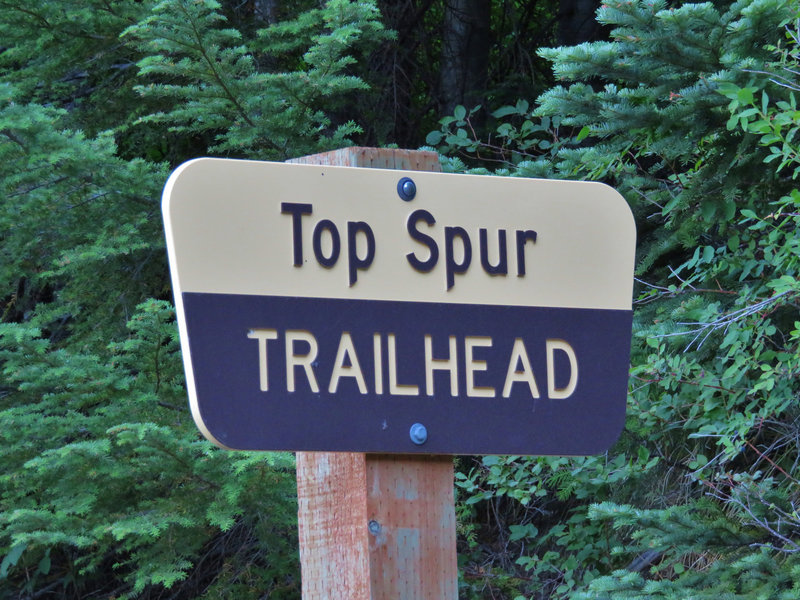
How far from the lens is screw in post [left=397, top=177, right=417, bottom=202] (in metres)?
1.47

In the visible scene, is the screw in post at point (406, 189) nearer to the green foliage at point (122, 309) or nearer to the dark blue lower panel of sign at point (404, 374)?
the dark blue lower panel of sign at point (404, 374)

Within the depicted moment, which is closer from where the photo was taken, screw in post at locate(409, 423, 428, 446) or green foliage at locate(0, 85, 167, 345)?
screw in post at locate(409, 423, 428, 446)

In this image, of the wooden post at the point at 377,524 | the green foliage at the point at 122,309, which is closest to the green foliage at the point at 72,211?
the green foliage at the point at 122,309

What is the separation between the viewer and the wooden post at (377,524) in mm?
1436

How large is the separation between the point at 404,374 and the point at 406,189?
0.27m

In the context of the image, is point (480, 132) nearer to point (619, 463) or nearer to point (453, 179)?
point (619, 463)

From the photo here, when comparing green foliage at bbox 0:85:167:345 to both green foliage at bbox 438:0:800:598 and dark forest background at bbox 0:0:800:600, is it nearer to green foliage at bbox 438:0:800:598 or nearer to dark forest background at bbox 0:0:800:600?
dark forest background at bbox 0:0:800:600

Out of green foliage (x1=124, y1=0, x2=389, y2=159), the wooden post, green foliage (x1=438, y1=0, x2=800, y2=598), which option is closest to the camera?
the wooden post

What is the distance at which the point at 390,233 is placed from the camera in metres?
1.45

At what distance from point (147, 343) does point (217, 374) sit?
302cm

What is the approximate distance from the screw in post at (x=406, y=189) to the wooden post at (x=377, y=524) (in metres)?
0.09

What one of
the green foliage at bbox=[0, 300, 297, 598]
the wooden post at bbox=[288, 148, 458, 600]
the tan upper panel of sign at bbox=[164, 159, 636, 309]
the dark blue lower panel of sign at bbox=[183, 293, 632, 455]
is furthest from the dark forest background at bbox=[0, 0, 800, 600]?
the wooden post at bbox=[288, 148, 458, 600]

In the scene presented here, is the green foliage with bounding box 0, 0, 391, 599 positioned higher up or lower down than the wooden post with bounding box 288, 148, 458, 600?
lower down

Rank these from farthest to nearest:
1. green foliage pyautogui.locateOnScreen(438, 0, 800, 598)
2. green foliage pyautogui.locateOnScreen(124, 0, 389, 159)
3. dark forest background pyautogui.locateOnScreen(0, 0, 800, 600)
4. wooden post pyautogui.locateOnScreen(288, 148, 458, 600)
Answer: green foliage pyautogui.locateOnScreen(124, 0, 389, 159) → dark forest background pyautogui.locateOnScreen(0, 0, 800, 600) → green foliage pyautogui.locateOnScreen(438, 0, 800, 598) → wooden post pyautogui.locateOnScreen(288, 148, 458, 600)
